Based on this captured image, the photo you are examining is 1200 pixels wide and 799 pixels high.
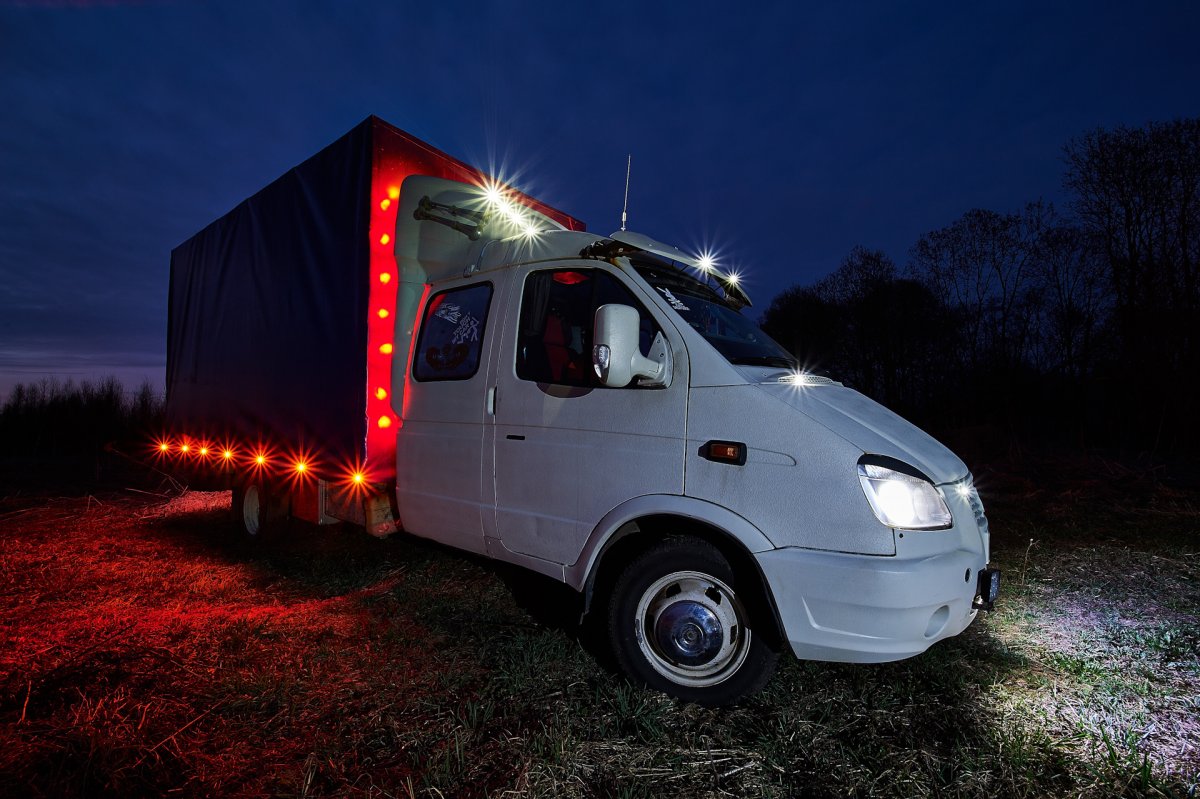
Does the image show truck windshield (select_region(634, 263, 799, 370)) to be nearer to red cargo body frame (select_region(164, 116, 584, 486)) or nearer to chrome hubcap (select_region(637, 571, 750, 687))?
chrome hubcap (select_region(637, 571, 750, 687))

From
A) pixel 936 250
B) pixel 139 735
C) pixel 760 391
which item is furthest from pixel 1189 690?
pixel 936 250

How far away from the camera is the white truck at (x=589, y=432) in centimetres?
244

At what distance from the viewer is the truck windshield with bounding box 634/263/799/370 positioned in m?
2.99

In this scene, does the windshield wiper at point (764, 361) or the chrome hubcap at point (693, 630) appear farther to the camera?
the windshield wiper at point (764, 361)

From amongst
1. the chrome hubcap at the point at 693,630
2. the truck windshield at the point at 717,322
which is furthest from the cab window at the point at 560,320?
the chrome hubcap at the point at 693,630

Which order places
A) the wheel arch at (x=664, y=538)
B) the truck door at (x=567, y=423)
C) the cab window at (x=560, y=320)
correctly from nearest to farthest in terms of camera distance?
the wheel arch at (x=664, y=538), the truck door at (x=567, y=423), the cab window at (x=560, y=320)

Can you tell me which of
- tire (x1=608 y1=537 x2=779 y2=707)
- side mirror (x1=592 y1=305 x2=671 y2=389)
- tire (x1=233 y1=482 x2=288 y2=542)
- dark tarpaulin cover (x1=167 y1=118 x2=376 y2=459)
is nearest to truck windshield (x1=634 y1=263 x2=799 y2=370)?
side mirror (x1=592 y1=305 x2=671 y2=389)

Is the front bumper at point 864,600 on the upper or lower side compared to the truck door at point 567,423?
lower

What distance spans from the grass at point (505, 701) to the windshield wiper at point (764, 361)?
1614 mm

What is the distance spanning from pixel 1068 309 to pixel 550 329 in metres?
32.9

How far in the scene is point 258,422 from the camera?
532 centimetres

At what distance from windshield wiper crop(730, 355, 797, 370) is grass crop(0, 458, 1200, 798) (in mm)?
1614

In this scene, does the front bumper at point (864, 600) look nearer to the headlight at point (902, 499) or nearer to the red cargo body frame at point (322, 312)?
the headlight at point (902, 499)

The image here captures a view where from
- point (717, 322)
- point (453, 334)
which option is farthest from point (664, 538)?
point (453, 334)
